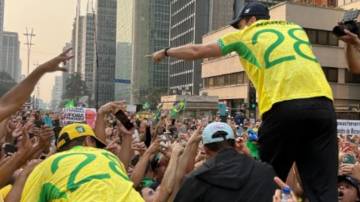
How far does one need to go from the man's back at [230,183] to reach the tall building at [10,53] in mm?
165410

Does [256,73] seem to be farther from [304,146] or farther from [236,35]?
[304,146]

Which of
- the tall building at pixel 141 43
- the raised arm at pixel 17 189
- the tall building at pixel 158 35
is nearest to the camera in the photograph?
the raised arm at pixel 17 189

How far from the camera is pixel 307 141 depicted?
389cm

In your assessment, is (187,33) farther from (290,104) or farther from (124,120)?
(290,104)

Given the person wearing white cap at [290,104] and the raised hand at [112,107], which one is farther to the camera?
the raised hand at [112,107]

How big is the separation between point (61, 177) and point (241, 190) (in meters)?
1.19

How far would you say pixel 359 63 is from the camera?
15.3ft

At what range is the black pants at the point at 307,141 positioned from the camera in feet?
12.5

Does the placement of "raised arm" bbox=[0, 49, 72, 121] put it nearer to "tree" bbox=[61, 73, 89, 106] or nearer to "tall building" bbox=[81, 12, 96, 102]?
"tree" bbox=[61, 73, 89, 106]

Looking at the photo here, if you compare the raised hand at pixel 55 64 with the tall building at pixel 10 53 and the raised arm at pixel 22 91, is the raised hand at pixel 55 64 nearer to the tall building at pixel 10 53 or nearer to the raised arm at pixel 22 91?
the raised arm at pixel 22 91

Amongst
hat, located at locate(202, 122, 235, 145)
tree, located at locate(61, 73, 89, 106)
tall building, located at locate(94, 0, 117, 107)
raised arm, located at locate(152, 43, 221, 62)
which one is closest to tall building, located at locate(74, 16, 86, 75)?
tree, located at locate(61, 73, 89, 106)

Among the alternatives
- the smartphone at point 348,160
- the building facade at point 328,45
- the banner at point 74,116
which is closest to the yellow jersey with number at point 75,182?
the smartphone at point 348,160

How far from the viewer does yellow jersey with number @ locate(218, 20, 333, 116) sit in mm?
3902

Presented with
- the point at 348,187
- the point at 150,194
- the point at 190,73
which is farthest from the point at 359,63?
the point at 190,73
